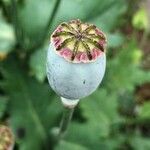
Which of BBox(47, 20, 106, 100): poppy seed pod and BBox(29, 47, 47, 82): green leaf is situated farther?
BBox(29, 47, 47, 82): green leaf

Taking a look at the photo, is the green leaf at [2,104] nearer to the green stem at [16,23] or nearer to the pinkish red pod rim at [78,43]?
the green stem at [16,23]

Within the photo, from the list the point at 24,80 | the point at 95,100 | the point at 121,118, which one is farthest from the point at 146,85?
the point at 24,80

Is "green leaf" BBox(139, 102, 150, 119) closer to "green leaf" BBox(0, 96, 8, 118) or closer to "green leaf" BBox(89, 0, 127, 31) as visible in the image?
"green leaf" BBox(89, 0, 127, 31)

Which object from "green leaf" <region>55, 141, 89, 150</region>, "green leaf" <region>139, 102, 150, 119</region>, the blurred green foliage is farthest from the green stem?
"green leaf" <region>139, 102, 150, 119</region>

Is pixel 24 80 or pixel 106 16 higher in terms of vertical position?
pixel 106 16

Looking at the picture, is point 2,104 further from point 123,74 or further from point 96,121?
point 123,74

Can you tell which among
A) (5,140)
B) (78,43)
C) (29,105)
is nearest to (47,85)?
(29,105)

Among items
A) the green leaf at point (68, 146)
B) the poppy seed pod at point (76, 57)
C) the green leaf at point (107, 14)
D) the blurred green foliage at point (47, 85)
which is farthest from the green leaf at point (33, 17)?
the poppy seed pod at point (76, 57)

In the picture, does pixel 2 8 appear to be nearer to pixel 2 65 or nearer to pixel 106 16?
pixel 2 65
